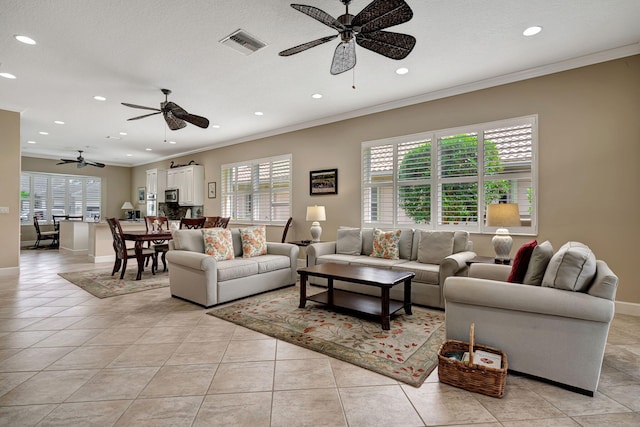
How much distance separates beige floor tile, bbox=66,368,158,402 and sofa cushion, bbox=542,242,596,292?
276cm

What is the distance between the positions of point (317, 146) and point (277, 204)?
1599 mm

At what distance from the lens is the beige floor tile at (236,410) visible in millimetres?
1705

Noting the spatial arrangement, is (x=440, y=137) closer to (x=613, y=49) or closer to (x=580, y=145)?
(x=580, y=145)

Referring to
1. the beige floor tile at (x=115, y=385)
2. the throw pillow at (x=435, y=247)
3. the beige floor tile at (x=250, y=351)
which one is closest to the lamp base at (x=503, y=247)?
the throw pillow at (x=435, y=247)

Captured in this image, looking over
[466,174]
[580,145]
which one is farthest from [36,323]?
[580,145]

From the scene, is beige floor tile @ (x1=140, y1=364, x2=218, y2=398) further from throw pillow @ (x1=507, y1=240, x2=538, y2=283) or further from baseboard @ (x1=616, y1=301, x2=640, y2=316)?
baseboard @ (x1=616, y1=301, x2=640, y2=316)

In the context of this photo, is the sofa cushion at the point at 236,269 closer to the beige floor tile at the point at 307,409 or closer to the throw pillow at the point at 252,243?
the throw pillow at the point at 252,243

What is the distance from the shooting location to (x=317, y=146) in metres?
6.06

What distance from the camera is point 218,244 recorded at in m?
4.19

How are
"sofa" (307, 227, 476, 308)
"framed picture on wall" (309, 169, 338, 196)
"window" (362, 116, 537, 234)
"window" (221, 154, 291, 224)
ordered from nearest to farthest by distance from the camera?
"sofa" (307, 227, 476, 308) → "window" (362, 116, 537, 234) → "framed picture on wall" (309, 169, 338, 196) → "window" (221, 154, 291, 224)

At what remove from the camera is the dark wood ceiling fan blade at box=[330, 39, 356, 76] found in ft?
8.55

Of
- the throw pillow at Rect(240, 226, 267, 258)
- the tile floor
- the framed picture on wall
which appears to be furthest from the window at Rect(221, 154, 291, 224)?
the tile floor

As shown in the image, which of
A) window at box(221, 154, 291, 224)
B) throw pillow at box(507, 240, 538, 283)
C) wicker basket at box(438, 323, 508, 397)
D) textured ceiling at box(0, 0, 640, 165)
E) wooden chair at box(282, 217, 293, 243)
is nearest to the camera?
wicker basket at box(438, 323, 508, 397)

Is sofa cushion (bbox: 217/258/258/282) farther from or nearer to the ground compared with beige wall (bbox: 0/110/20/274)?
nearer to the ground
